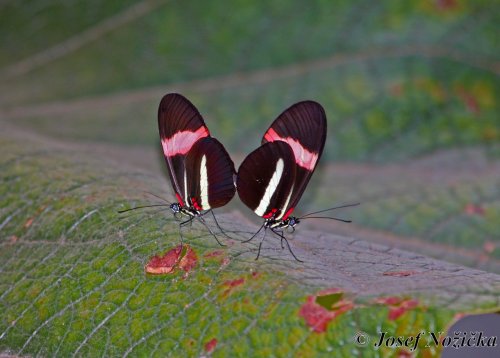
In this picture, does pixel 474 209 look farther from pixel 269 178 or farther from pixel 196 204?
pixel 196 204

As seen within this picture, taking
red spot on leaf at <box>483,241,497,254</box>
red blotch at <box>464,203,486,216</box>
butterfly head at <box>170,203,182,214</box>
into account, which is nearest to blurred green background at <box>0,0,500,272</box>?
red blotch at <box>464,203,486,216</box>

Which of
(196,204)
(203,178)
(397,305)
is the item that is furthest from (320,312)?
(203,178)

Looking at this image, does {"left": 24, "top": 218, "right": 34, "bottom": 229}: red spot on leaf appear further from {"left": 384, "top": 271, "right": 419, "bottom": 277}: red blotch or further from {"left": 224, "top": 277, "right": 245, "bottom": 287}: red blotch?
{"left": 384, "top": 271, "right": 419, "bottom": 277}: red blotch

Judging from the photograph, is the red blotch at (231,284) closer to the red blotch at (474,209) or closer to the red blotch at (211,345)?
the red blotch at (211,345)

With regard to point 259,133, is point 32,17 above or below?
above

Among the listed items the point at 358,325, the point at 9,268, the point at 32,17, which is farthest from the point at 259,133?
the point at 358,325

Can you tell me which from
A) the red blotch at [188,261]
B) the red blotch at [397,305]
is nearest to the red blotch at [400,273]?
the red blotch at [397,305]

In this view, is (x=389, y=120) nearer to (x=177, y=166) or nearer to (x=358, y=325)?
(x=177, y=166)
